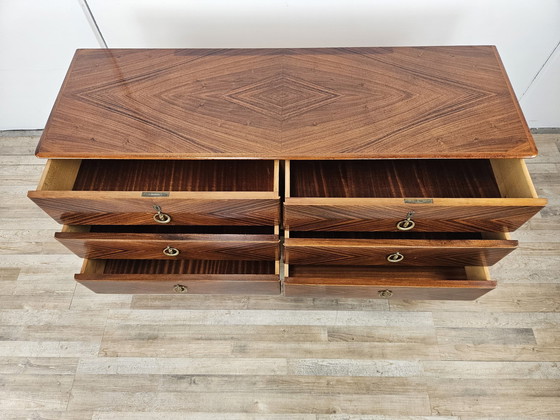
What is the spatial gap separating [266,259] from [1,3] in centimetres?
103

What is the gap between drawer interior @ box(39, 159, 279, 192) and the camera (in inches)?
37.4

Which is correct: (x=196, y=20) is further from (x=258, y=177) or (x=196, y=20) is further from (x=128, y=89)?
(x=258, y=177)

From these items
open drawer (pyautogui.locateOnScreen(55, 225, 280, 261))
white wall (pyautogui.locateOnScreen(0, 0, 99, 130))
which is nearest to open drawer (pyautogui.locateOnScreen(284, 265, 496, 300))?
open drawer (pyautogui.locateOnScreen(55, 225, 280, 261))

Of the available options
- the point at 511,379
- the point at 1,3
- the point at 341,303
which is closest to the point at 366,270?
the point at 341,303

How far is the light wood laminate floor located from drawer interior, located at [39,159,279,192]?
0.46m

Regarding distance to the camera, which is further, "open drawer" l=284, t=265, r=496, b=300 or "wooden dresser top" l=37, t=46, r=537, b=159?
"open drawer" l=284, t=265, r=496, b=300

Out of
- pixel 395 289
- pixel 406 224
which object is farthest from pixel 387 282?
pixel 406 224

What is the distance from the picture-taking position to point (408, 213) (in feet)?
2.75

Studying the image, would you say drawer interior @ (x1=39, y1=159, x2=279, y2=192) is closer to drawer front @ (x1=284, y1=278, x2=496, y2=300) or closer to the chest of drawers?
the chest of drawers

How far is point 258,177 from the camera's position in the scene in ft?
3.15

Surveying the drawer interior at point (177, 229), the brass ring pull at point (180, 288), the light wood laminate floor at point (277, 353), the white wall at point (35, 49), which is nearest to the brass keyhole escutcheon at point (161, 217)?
the drawer interior at point (177, 229)

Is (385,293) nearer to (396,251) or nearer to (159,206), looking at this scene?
(396,251)

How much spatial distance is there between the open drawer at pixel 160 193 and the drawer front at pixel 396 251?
11 centimetres

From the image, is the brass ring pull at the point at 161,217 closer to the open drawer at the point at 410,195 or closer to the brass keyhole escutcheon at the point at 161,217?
the brass keyhole escutcheon at the point at 161,217
